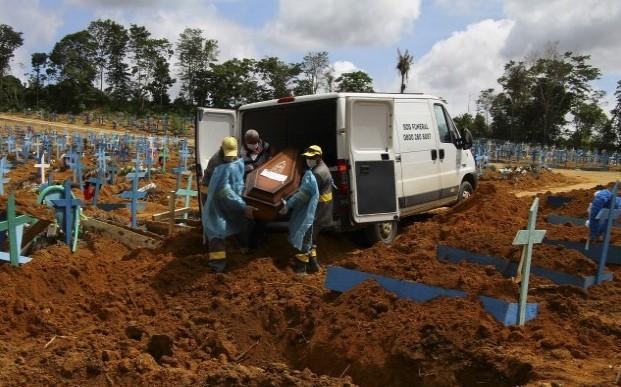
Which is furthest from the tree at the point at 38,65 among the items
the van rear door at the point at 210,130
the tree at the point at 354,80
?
the van rear door at the point at 210,130

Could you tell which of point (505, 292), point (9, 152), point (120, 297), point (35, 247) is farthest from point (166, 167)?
point (505, 292)

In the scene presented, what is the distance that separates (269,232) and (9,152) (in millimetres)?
21224

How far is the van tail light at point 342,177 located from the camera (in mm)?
7156

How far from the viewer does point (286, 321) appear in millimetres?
5250

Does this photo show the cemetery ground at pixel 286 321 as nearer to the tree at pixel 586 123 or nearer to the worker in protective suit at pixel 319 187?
the worker in protective suit at pixel 319 187

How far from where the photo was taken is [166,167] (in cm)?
2214

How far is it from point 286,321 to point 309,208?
165 centimetres

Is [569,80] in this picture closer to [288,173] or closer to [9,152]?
[9,152]

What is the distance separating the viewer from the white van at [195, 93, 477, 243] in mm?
7219

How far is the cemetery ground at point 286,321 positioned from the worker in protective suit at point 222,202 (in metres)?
0.23

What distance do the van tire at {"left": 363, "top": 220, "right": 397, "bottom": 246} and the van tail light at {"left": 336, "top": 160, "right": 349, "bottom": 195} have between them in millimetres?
837

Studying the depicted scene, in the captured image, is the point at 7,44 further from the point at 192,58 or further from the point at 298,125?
the point at 298,125

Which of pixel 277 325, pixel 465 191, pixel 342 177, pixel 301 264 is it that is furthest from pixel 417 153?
pixel 277 325

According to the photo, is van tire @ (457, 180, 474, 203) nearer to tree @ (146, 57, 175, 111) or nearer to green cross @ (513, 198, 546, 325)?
green cross @ (513, 198, 546, 325)
